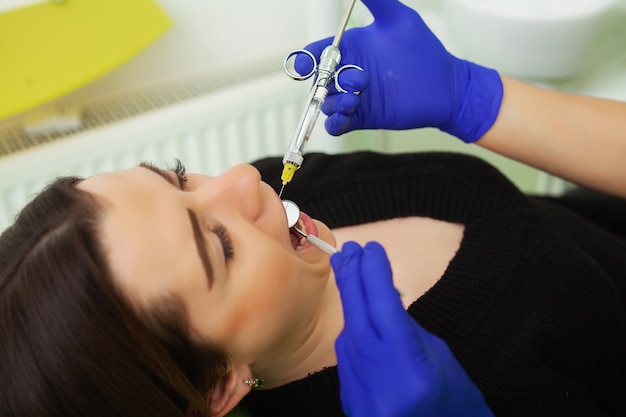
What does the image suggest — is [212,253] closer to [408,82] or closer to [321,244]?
[321,244]

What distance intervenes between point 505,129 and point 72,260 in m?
→ 0.73

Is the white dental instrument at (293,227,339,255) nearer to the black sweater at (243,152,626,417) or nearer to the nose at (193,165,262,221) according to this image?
the nose at (193,165,262,221)

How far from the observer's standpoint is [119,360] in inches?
29.9

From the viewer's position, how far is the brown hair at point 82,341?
2.48 feet

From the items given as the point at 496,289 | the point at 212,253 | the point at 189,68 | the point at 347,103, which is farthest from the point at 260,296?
the point at 189,68

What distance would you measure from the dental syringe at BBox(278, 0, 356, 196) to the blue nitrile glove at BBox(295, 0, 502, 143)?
11 centimetres

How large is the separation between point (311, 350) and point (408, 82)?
46 centimetres

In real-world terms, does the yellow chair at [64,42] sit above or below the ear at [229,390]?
above

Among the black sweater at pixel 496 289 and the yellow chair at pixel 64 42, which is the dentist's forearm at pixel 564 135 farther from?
the yellow chair at pixel 64 42

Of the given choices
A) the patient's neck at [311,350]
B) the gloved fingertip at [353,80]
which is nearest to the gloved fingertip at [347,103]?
the gloved fingertip at [353,80]

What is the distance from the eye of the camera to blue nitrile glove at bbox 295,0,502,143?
1084mm

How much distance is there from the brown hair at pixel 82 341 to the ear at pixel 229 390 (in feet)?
0.27

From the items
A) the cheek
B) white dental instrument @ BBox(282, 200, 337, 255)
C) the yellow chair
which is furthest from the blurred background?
the cheek

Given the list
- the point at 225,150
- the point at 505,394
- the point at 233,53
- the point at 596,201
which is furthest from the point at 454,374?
the point at 233,53
